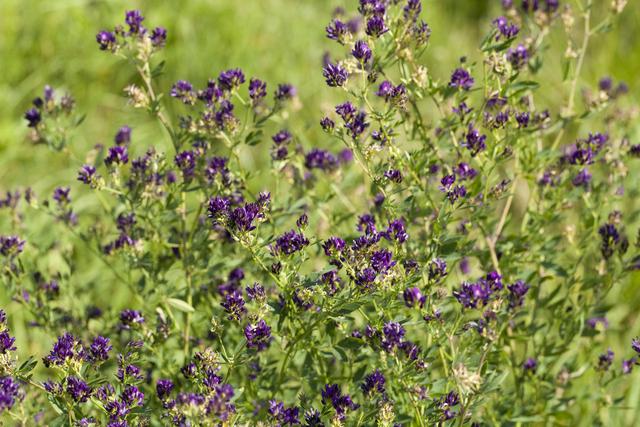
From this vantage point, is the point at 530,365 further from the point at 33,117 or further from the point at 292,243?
the point at 33,117

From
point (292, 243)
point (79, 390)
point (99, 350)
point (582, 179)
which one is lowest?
point (79, 390)

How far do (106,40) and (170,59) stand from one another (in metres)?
3.14

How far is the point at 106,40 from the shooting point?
8.23 ft

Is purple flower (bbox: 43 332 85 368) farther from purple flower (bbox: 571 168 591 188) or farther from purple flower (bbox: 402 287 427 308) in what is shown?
purple flower (bbox: 571 168 591 188)

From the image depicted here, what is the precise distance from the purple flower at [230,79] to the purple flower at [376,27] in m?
0.47

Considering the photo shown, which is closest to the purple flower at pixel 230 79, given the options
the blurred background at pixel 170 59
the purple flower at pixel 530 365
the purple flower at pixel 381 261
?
the purple flower at pixel 381 261

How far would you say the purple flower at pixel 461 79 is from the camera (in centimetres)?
241

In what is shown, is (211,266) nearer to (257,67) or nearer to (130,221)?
(130,221)

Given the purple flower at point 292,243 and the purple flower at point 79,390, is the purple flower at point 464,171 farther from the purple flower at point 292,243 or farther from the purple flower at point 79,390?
the purple flower at point 79,390

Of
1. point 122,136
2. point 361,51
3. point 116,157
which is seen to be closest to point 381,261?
point 361,51

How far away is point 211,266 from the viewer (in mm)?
2547

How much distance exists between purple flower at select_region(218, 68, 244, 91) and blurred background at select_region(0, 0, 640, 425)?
221 centimetres

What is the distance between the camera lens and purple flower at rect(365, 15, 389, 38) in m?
2.18

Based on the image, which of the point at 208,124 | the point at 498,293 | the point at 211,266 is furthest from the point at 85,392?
the point at 498,293
